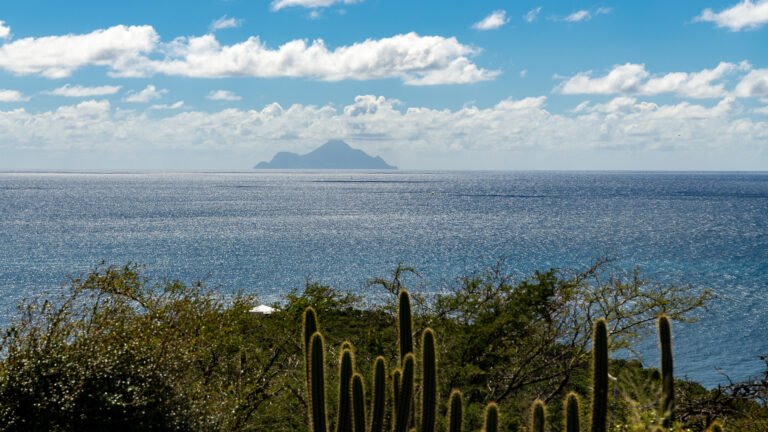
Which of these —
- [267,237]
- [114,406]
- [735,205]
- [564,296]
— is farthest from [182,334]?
[735,205]

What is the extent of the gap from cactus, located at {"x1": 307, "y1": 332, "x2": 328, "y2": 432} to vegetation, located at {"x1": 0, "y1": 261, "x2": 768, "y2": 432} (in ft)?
0.04

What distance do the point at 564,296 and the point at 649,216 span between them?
387 ft

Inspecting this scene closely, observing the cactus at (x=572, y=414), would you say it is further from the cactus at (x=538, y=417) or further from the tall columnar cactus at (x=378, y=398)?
the tall columnar cactus at (x=378, y=398)

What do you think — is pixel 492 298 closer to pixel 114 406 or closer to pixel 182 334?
pixel 182 334

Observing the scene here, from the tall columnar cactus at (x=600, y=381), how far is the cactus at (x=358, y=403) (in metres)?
2.39

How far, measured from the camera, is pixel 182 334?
16438 millimetres

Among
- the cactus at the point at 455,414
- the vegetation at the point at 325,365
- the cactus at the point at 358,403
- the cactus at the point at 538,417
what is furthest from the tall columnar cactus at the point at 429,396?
the cactus at the point at 538,417

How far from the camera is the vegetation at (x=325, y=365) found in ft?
28.6

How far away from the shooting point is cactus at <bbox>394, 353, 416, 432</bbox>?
8.23 metres

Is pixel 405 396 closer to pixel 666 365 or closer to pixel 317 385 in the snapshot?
pixel 317 385

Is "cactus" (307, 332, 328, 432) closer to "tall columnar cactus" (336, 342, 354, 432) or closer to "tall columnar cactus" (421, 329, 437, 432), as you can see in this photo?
"tall columnar cactus" (336, 342, 354, 432)

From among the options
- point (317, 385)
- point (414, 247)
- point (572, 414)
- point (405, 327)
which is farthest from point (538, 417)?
point (414, 247)

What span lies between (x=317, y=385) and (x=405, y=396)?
982 millimetres

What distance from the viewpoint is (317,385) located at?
319 inches
